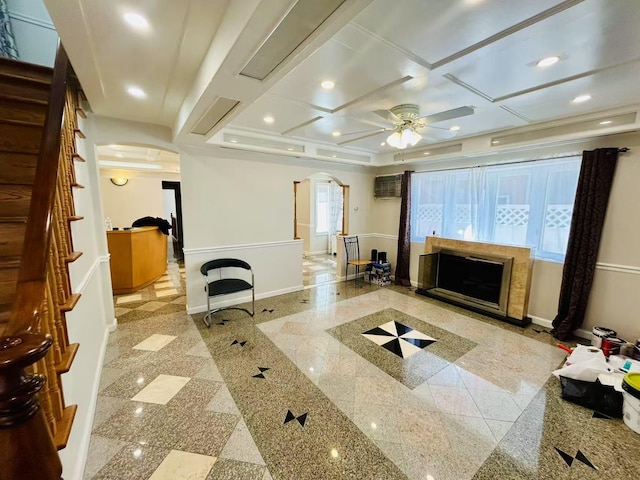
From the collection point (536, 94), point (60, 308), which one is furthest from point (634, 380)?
point (60, 308)

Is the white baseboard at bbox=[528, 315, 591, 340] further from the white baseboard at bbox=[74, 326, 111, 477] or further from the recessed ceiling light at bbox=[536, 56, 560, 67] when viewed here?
the white baseboard at bbox=[74, 326, 111, 477]

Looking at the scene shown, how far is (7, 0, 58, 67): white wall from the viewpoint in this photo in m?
3.02

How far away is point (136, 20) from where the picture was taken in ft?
5.02

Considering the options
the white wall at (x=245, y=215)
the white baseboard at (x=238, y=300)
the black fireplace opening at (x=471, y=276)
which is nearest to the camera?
the white wall at (x=245, y=215)

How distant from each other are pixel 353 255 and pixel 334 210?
264 cm

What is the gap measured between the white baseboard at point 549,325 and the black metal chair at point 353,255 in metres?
2.79

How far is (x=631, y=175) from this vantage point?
2.98 metres

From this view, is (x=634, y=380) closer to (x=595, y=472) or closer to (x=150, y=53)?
(x=595, y=472)

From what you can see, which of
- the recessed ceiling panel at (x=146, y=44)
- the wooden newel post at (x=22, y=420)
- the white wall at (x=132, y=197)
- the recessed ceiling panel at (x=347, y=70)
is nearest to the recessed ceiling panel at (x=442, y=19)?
the recessed ceiling panel at (x=347, y=70)

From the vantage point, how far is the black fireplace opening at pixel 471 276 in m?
4.09

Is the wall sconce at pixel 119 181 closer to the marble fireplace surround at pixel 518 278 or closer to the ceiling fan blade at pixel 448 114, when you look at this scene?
the ceiling fan blade at pixel 448 114

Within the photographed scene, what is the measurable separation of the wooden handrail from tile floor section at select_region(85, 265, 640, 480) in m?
1.45

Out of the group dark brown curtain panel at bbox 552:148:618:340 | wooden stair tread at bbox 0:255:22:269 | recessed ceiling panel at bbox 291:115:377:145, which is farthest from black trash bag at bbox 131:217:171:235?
dark brown curtain panel at bbox 552:148:618:340

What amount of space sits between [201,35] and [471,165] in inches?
166
